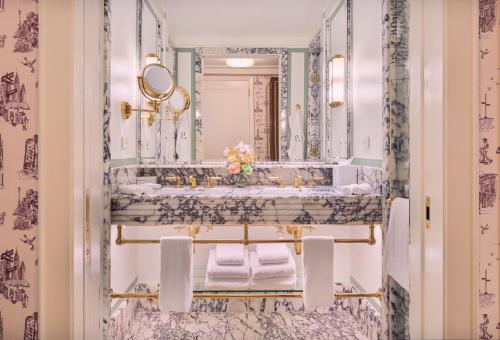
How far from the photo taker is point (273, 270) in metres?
2.63

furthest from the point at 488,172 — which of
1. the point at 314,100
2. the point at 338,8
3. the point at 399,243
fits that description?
the point at 338,8

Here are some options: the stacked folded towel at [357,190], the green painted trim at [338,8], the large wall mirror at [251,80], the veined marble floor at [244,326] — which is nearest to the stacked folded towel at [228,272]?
the veined marble floor at [244,326]

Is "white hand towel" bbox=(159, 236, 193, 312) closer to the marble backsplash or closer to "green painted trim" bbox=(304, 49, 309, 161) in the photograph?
the marble backsplash

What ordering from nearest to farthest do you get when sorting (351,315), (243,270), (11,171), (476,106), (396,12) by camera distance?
(476,106) < (11,171) < (396,12) < (243,270) < (351,315)

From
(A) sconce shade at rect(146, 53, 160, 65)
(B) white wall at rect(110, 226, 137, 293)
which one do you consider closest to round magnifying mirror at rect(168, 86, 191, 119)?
(A) sconce shade at rect(146, 53, 160, 65)

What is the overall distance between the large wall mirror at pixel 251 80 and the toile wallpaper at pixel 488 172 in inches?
66.9

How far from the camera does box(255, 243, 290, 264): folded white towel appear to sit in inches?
104

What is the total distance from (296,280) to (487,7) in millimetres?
2091

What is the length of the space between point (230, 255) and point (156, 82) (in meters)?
1.31

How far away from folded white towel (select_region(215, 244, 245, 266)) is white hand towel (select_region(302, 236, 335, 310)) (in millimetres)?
557

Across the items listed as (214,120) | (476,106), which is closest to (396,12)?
(476,106)

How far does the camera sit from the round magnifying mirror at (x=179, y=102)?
2887 mm

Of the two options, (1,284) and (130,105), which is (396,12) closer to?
(130,105)

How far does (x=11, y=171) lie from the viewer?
1.23 meters
